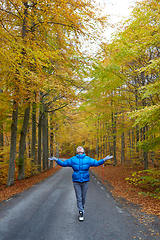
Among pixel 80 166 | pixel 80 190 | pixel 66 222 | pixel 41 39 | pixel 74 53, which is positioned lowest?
pixel 66 222

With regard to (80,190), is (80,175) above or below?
above

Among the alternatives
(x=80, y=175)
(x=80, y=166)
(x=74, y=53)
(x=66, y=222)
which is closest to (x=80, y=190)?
(x=80, y=175)

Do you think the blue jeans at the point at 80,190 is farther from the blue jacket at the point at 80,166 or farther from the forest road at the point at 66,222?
the forest road at the point at 66,222

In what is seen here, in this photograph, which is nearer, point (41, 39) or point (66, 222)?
point (66, 222)

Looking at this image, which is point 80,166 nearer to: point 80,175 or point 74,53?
point 80,175

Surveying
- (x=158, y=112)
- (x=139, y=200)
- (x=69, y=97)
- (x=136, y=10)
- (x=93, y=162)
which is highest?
(x=136, y=10)

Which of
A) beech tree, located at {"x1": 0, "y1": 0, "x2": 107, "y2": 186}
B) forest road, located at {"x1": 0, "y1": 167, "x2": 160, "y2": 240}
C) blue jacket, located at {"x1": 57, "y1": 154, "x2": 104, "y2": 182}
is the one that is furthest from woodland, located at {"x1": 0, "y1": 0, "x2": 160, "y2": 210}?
forest road, located at {"x1": 0, "y1": 167, "x2": 160, "y2": 240}

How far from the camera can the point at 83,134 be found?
33.5 metres

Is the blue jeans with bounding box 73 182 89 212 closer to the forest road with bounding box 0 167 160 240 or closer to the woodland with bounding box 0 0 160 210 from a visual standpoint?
the forest road with bounding box 0 167 160 240

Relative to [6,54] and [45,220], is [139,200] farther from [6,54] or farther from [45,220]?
[6,54]

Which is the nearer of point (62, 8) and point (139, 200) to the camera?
point (62, 8)

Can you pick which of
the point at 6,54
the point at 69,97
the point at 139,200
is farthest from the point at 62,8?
the point at 139,200

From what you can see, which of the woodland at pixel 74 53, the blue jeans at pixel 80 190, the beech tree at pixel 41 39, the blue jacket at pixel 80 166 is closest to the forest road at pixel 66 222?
the blue jeans at pixel 80 190

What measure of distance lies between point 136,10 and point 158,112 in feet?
22.8
